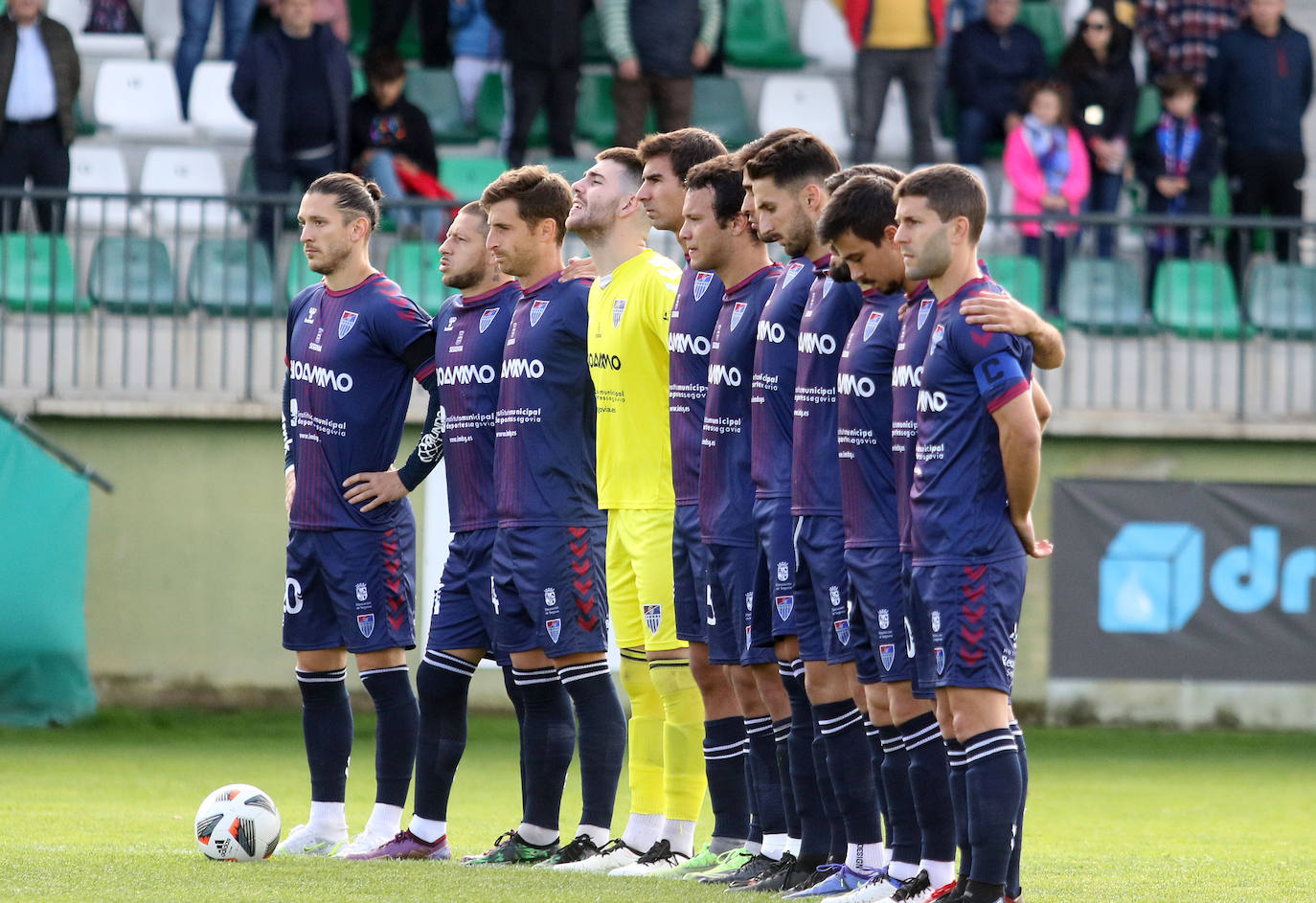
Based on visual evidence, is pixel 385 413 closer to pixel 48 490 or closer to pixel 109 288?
pixel 48 490

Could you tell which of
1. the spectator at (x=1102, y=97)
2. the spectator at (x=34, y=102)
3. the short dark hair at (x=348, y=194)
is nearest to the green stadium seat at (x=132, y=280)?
the spectator at (x=34, y=102)

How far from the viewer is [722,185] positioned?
650 cm

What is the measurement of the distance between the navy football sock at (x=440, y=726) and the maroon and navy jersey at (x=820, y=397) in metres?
1.57

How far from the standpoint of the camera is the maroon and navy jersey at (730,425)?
6.31 metres

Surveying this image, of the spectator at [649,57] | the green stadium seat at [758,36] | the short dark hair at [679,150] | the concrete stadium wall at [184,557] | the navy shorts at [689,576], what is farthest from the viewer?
the green stadium seat at [758,36]

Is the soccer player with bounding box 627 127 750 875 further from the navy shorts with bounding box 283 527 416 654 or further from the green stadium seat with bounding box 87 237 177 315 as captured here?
the green stadium seat with bounding box 87 237 177 315

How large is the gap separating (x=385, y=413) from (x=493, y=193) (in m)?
0.92

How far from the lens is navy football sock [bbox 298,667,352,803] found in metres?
7.03

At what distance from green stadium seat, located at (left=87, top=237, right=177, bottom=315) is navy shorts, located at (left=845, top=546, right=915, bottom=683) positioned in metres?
7.54

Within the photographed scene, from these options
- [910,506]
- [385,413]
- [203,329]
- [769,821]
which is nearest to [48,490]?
[203,329]

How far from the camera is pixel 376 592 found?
7.00 m

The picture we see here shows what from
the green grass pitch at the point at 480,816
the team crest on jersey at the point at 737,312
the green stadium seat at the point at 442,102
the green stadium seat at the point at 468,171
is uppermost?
the green stadium seat at the point at 442,102

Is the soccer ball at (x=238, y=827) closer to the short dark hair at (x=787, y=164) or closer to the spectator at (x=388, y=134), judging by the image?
the short dark hair at (x=787, y=164)

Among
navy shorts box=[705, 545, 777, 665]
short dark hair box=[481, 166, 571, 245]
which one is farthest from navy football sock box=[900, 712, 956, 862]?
short dark hair box=[481, 166, 571, 245]
